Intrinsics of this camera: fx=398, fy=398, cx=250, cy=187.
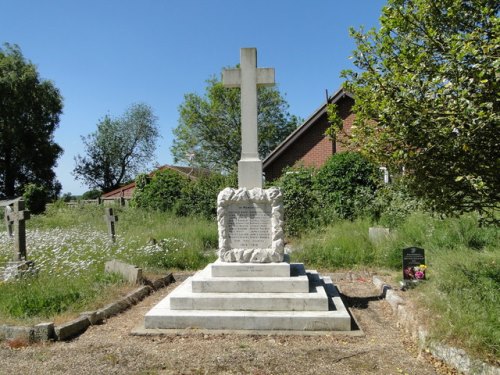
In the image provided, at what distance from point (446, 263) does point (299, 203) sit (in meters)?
7.78

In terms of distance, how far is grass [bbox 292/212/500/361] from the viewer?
3.93m

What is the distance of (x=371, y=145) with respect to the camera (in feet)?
16.0

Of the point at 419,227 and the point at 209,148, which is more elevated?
the point at 209,148

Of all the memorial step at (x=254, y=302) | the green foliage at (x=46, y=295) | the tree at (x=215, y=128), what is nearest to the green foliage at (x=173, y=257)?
the green foliage at (x=46, y=295)

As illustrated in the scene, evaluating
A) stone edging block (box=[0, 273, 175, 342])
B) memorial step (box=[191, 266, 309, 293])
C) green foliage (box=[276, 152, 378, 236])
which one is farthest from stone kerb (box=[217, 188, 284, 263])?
green foliage (box=[276, 152, 378, 236])

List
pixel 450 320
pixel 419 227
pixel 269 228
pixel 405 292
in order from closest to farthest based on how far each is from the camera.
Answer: pixel 450 320
pixel 269 228
pixel 405 292
pixel 419 227

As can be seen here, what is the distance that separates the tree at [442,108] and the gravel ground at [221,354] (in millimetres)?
1866

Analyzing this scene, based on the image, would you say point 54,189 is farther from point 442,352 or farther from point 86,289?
point 442,352

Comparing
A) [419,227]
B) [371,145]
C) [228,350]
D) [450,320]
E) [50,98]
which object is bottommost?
[228,350]

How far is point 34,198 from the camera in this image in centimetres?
2638

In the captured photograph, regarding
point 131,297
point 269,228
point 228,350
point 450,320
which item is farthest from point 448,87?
point 131,297

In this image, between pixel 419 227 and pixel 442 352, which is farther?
pixel 419 227

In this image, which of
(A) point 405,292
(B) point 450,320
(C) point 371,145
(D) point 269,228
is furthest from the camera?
(A) point 405,292

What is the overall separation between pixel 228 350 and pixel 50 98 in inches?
1568
